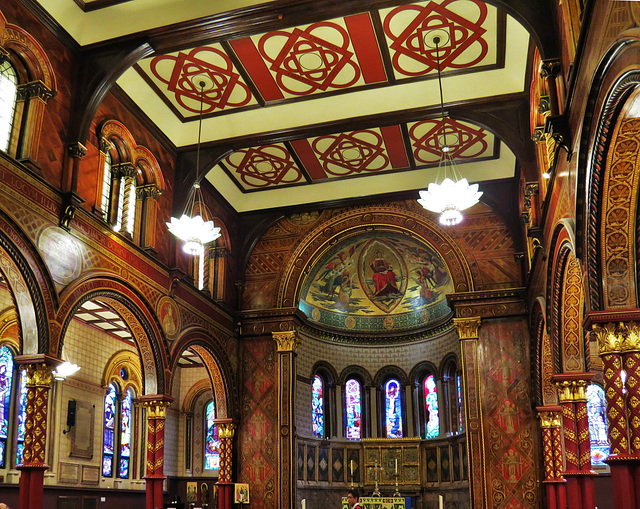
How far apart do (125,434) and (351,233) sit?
32.7 ft

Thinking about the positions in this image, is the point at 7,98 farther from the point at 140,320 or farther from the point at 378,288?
the point at 378,288

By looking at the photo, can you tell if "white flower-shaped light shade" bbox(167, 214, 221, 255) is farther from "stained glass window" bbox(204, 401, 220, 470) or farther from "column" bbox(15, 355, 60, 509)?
"stained glass window" bbox(204, 401, 220, 470)

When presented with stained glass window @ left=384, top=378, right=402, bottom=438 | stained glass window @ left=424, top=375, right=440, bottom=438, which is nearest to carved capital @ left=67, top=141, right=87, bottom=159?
stained glass window @ left=424, top=375, right=440, bottom=438

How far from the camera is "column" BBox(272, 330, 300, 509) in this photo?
62.9ft

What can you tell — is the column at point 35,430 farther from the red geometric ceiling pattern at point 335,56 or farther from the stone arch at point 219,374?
the stone arch at point 219,374

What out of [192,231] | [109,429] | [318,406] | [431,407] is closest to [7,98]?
[192,231]

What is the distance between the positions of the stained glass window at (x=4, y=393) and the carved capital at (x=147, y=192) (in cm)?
568

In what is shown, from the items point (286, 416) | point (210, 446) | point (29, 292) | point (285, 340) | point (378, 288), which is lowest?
point (210, 446)

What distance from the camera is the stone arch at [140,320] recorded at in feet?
44.8

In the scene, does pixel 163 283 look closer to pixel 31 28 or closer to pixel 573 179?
pixel 31 28

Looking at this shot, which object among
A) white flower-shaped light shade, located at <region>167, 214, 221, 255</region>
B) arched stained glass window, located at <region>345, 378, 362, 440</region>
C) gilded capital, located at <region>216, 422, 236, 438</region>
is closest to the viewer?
white flower-shaped light shade, located at <region>167, 214, 221, 255</region>

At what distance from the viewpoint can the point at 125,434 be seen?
906 inches

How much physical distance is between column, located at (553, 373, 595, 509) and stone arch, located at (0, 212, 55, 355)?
9448 mm

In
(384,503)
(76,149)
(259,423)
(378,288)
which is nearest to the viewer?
(76,149)
